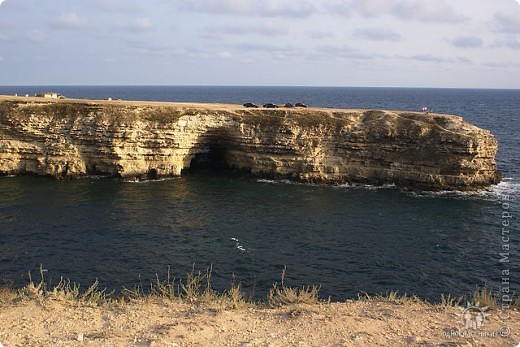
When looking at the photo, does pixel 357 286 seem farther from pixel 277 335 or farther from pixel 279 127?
pixel 279 127

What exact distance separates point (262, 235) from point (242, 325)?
20.8 m

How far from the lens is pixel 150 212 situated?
41219 millimetres

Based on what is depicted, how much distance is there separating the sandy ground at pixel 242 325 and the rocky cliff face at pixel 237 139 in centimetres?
3663

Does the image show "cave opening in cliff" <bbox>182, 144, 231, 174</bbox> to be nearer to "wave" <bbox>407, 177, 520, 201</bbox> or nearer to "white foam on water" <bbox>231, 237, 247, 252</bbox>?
"white foam on water" <bbox>231, 237, 247, 252</bbox>

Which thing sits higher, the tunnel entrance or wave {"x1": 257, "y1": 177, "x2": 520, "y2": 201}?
the tunnel entrance

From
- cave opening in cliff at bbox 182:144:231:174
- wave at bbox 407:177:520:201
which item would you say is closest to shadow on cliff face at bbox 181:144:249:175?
cave opening in cliff at bbox 182:144:231:174

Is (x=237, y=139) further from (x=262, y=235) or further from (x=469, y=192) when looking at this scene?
(x=469, y=192)

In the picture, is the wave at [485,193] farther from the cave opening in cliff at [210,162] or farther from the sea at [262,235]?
the cave opening in cliff at [210,162]

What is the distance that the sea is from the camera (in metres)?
28.4

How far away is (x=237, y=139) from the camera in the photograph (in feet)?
186

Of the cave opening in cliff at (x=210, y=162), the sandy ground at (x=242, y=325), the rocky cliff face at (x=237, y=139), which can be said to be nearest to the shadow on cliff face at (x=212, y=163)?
the cave opening in cliff at (x=210, y=162)

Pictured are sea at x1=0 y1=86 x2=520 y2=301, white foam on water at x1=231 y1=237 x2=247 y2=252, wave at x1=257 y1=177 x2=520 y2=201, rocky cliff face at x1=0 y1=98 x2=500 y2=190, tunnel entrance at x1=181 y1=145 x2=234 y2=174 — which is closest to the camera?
sea at x1=0 y1=86 x2=520 y2=301

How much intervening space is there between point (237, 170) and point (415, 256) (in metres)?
31.5

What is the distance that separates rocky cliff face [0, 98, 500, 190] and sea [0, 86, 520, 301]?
8.10 feet
